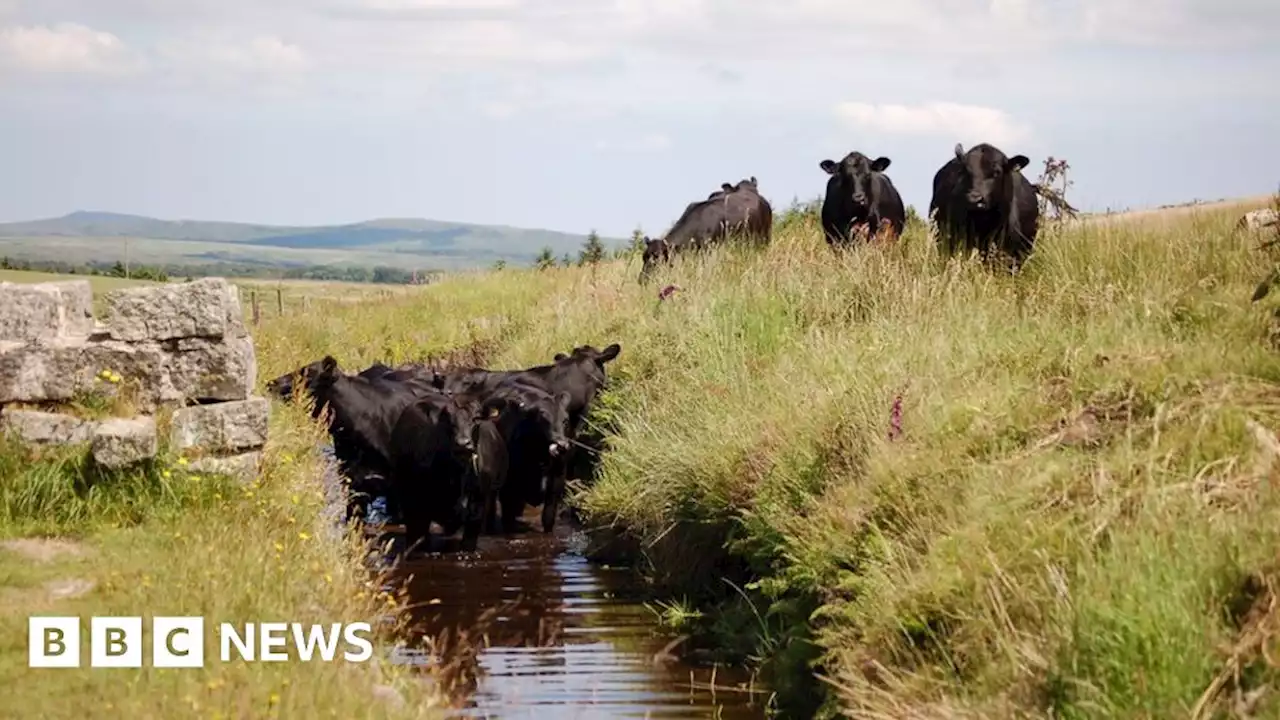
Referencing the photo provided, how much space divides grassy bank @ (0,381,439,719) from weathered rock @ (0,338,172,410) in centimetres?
60

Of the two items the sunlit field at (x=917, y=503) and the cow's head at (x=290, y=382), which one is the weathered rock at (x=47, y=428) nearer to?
the sunlit field at (x=917, y=503)

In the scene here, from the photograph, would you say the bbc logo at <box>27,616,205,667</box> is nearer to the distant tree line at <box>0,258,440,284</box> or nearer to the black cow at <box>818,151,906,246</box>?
the black cow at <box>818,151,906,246</box>

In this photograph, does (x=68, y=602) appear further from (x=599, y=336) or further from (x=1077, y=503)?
(x=599, y=336)

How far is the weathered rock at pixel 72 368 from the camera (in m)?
13.2

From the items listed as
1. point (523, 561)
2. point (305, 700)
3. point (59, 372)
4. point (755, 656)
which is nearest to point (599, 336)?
point (523, 561)

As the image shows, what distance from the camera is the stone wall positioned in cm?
1316

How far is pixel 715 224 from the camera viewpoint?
25781 millimetres

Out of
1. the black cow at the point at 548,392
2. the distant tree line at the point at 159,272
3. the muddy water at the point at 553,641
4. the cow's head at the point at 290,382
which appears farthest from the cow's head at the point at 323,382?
the distant tree line at the point at 159,272

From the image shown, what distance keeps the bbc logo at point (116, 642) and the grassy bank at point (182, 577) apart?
0.19 feet

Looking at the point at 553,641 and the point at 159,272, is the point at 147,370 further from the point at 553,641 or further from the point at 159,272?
the point at 159,272

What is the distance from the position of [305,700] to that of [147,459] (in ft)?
17.3

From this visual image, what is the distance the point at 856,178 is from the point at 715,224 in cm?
366

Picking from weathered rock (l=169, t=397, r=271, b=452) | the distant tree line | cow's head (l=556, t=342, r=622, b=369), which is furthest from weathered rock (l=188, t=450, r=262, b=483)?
the distant tree line

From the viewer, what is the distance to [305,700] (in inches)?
312
